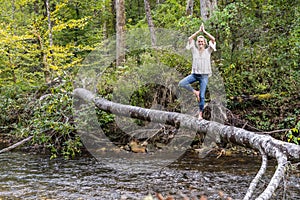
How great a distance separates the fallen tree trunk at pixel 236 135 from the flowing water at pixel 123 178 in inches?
38.5

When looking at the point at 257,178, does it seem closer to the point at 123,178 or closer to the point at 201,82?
the point at 201,82

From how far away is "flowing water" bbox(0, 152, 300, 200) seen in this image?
7.09 meters

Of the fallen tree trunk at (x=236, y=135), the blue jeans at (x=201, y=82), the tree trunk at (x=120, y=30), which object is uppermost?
the tree trunk at (x=120, y=30)

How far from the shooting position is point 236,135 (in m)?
6.32

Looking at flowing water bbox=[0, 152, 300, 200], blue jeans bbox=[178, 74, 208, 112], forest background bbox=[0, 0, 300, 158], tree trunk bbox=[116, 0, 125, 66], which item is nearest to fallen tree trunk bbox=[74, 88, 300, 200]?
blue jeans bbox=[178, 74, 208, 112]

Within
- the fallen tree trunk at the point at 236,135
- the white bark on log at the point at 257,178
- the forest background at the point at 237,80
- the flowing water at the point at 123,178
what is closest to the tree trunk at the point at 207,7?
the forest background at the point at 237,80

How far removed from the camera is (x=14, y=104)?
42.5ft

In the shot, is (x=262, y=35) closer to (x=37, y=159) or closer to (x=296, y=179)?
(x=296, y=179)

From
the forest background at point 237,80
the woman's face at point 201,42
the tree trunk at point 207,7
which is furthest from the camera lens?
the tree trunk at point 207,7

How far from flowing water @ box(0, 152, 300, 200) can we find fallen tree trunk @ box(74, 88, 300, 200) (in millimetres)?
977

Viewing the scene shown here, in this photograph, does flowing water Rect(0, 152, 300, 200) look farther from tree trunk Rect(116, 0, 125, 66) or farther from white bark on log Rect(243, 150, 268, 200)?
tree trunk Rect(116, 0, 125, 66)

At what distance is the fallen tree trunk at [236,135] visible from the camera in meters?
4.28

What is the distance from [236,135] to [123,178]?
10.2 ft

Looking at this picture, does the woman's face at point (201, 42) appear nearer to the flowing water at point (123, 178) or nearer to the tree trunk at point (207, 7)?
the flowing water at point (123, 178)
